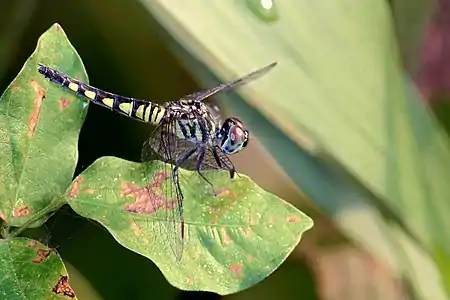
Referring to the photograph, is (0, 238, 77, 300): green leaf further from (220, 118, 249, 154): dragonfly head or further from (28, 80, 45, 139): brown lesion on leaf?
(220, 118, 249, 154): dragonfly head

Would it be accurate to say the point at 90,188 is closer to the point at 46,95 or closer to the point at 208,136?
the point at 46,95

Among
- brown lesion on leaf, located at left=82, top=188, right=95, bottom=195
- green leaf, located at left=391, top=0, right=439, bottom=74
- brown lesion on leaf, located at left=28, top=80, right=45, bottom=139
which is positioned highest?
green leaf, located at left=391, top=0, right=439, bottom=74

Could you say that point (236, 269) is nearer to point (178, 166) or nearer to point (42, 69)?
point (178, 166)

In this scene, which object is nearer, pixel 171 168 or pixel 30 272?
pixel 30 272

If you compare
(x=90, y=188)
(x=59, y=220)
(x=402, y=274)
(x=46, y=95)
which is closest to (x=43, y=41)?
(x=46, y=95)

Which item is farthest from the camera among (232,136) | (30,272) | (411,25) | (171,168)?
(411,25)

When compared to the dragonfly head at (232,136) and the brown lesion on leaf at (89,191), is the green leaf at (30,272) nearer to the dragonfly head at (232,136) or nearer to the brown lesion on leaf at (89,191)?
the brown lesion on leaf at (89,191)

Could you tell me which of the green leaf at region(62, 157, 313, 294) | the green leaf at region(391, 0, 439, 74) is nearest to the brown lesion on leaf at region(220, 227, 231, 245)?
the green leaf at region(62, 157, 313, 294)

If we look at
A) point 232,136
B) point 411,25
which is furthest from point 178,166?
point 411,25
